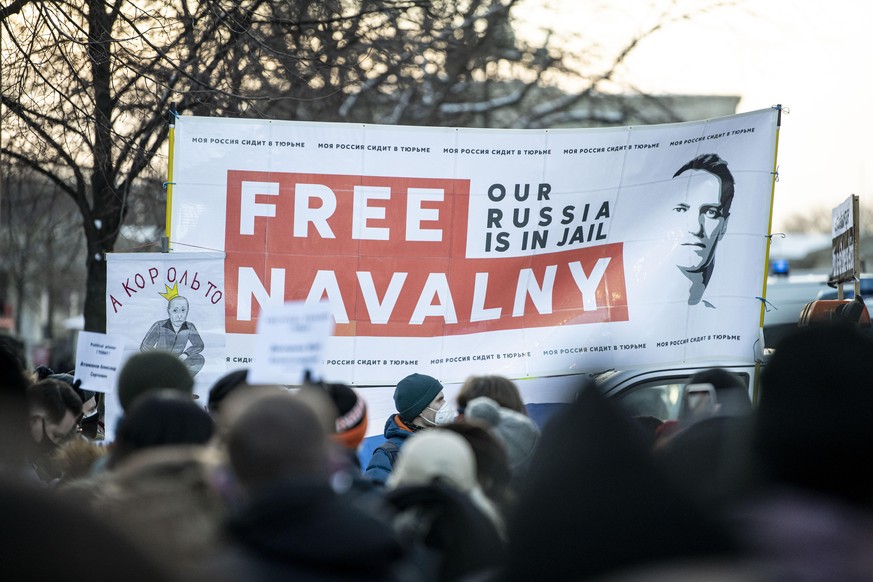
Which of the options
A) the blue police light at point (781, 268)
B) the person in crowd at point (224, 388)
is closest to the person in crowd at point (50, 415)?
the person in crowd at point (224, 388)

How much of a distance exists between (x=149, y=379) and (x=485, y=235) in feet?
11.1

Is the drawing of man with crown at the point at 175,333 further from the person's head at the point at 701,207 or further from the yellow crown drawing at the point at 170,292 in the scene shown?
the person's head at the point at 701,207

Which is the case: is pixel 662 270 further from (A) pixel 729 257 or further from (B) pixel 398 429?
(B) pixel 398 429

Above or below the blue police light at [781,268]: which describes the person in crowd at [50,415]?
below

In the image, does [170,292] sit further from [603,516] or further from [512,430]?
[603,516]

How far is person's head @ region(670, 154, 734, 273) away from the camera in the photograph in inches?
268

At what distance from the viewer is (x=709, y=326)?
6.76m

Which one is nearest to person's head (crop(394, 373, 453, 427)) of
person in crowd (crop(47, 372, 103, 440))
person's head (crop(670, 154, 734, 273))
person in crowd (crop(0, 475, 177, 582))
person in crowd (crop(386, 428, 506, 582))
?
person in crowd (crop(47, 372, 103, 440))

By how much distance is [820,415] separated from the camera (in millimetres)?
2855

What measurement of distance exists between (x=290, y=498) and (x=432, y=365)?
14.7 ft

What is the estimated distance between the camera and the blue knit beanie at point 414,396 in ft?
19.2

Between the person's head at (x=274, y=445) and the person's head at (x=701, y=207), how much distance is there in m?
4.65

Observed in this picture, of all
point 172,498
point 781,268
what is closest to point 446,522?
point 172,498

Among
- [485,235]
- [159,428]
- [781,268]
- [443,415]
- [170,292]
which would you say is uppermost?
[485,235]
